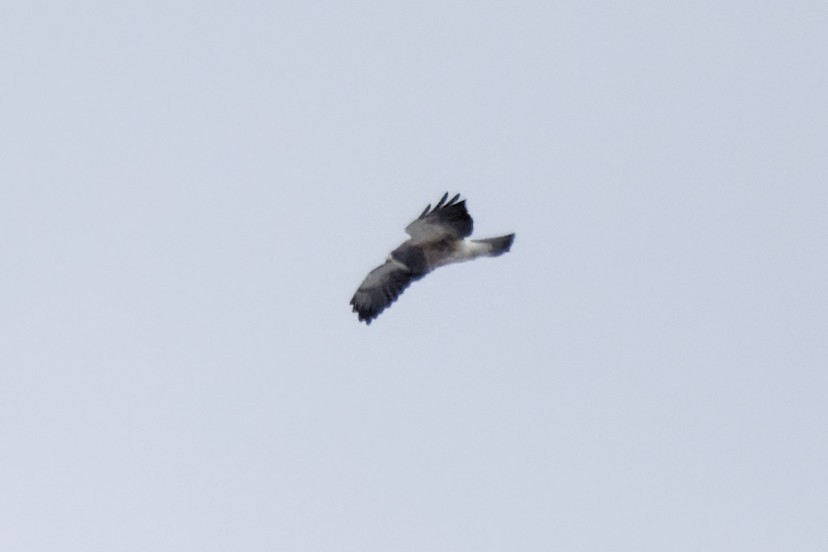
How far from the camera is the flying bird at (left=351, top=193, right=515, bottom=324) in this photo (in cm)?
3234

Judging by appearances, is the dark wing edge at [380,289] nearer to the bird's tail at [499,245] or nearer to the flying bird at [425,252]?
the flying bird at [425,252]

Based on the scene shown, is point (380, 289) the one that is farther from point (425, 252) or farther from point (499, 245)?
point (499, 245)

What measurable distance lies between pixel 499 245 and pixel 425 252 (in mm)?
1358

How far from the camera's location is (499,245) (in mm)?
32281

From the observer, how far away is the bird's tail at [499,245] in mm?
32250

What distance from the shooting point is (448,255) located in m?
32.8

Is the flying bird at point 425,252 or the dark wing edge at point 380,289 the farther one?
the dark wing edge at point 380,289

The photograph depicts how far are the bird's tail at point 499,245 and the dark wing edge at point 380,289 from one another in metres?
1.39

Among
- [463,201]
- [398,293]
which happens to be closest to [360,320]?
[398,293]

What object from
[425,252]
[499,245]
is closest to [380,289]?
[425,252]

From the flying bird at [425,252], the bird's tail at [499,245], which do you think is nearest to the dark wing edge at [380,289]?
the flying bird at [425,252]

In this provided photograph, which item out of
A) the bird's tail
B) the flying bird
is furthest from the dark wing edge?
the bird's tail

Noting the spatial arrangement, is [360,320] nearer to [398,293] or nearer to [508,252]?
[398,293]

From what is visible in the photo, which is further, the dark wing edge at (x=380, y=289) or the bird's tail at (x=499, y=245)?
the dark wing edge at (x=380, y=289)
